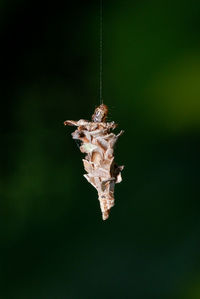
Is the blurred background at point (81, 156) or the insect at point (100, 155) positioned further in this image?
the blurred background at point (81, 156)

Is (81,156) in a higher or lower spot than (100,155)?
higher

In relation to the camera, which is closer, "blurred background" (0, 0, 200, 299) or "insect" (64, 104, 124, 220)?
"insect" (64, 104, 124, 220)

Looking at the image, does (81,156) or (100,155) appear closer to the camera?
(100,155)
